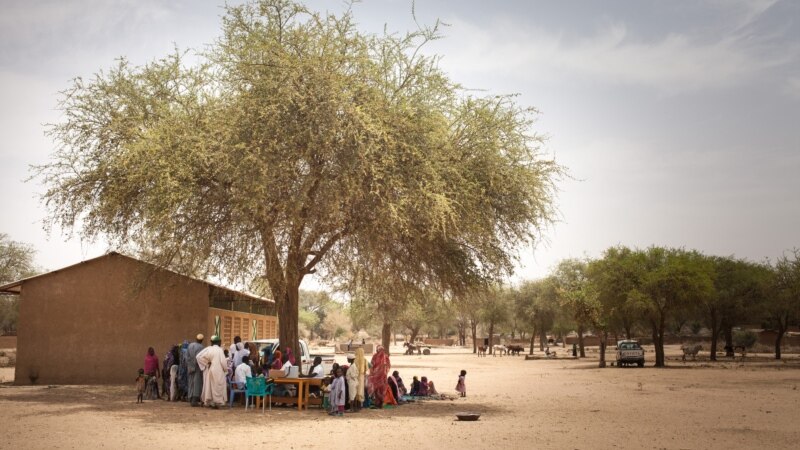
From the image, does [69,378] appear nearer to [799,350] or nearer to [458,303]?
[458,303]

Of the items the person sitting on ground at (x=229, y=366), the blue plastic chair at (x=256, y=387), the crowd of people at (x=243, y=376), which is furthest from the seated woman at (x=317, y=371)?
the person sitting on ground at (x=229, y=366)

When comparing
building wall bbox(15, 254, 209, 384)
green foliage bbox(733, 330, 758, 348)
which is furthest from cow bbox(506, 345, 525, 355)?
building wall bbox(15, 254, 209, 384)

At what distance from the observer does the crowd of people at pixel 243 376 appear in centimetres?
1920

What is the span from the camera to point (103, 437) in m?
13.8

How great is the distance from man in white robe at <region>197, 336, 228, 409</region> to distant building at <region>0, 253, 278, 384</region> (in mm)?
7341

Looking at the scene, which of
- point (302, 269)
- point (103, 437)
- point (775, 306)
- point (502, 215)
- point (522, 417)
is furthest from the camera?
point (775, 306)

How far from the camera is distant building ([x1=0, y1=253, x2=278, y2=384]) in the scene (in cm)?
2662

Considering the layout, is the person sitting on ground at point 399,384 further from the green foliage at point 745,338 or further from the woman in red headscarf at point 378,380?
the green foliage at point 745,338

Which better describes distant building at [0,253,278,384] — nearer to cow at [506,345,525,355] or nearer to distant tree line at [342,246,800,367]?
distant tree line at [342,246,800,367]

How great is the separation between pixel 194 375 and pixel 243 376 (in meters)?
1.66

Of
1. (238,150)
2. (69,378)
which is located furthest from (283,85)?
(69,378)

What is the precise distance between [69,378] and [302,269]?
35.9ft

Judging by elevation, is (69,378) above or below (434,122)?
below

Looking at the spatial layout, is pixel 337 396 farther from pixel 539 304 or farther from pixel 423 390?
pixel 539 304
